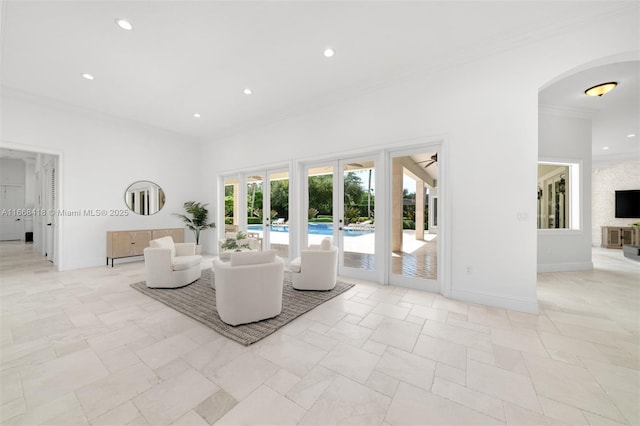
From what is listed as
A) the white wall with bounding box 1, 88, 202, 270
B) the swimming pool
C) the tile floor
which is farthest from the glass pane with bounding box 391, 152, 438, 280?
the white wall with bounding box 1, 88, 202, 270

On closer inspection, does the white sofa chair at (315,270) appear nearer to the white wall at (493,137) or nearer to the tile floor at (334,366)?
the tile floor at (334,366)

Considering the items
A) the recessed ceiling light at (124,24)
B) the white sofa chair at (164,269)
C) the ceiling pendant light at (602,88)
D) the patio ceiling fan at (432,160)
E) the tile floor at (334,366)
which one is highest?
the recessed ceiling light at (124,24)

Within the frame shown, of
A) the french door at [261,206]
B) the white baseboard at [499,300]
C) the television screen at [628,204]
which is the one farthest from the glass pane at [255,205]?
the television screen at [628,204]

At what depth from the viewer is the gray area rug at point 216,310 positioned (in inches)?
102

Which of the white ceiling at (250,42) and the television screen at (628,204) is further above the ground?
the white ceiling at (250,42)

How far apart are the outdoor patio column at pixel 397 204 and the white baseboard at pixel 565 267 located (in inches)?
138

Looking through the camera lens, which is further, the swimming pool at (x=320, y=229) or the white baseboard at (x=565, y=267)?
the white baseboard at (x=565, y=267)

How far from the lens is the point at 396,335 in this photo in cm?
253

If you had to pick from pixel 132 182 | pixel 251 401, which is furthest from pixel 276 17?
pixel 132 182

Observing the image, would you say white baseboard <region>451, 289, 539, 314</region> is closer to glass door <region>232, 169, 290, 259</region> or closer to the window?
glass door <region>232, 169, 290, 259</region>

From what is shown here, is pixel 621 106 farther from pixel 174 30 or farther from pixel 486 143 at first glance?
pixel 174 30

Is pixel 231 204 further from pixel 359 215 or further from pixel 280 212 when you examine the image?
pixel 359 215

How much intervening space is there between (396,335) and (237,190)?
223 inches

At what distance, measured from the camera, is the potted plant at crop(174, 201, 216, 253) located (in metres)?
7.13
